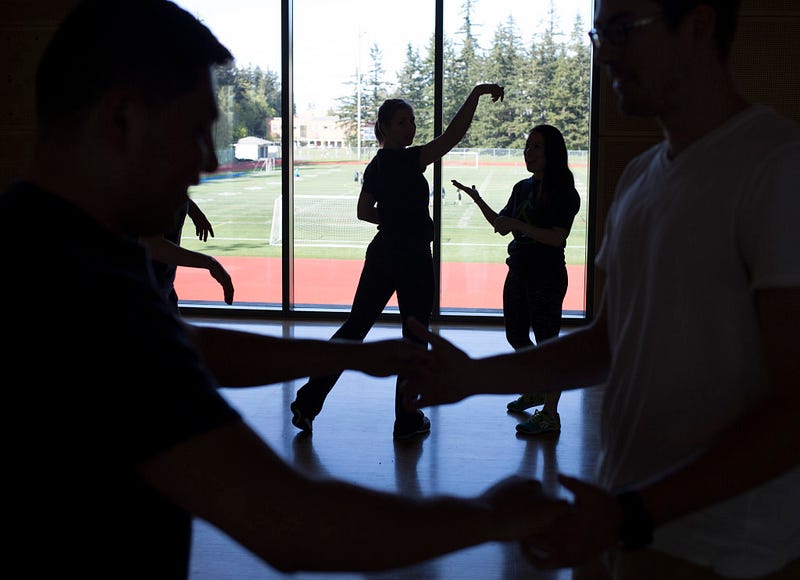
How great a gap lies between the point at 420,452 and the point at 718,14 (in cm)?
334

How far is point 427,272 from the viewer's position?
4.57 metres

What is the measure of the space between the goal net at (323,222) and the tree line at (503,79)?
93 centimetres

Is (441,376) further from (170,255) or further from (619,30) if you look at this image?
(170,255)

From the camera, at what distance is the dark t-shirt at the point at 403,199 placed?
4578 mm

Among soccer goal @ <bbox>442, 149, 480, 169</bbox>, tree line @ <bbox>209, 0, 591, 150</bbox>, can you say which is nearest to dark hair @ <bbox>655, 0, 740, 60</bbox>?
tree line @ <bbox>209, 0, 591, 150</bbox>

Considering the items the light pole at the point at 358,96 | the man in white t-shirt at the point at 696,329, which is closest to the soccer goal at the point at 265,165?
the light pole at the point at 358,96

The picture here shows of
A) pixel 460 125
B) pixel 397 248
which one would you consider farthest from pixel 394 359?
→ pixel 460 125

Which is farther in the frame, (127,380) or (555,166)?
(555,166)

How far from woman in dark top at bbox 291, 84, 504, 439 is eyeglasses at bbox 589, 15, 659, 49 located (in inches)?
124

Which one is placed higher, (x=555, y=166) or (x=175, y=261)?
(x=555, y=166)

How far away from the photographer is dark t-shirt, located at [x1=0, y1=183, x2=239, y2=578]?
86 cm

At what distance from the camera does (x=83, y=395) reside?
0.86m

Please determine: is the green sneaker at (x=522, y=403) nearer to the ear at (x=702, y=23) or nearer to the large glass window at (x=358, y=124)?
the large glass window at (x=358, y=124)

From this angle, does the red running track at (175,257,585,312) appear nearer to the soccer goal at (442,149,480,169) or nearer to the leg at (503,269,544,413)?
the soccer goal at (442,149,480,169)
